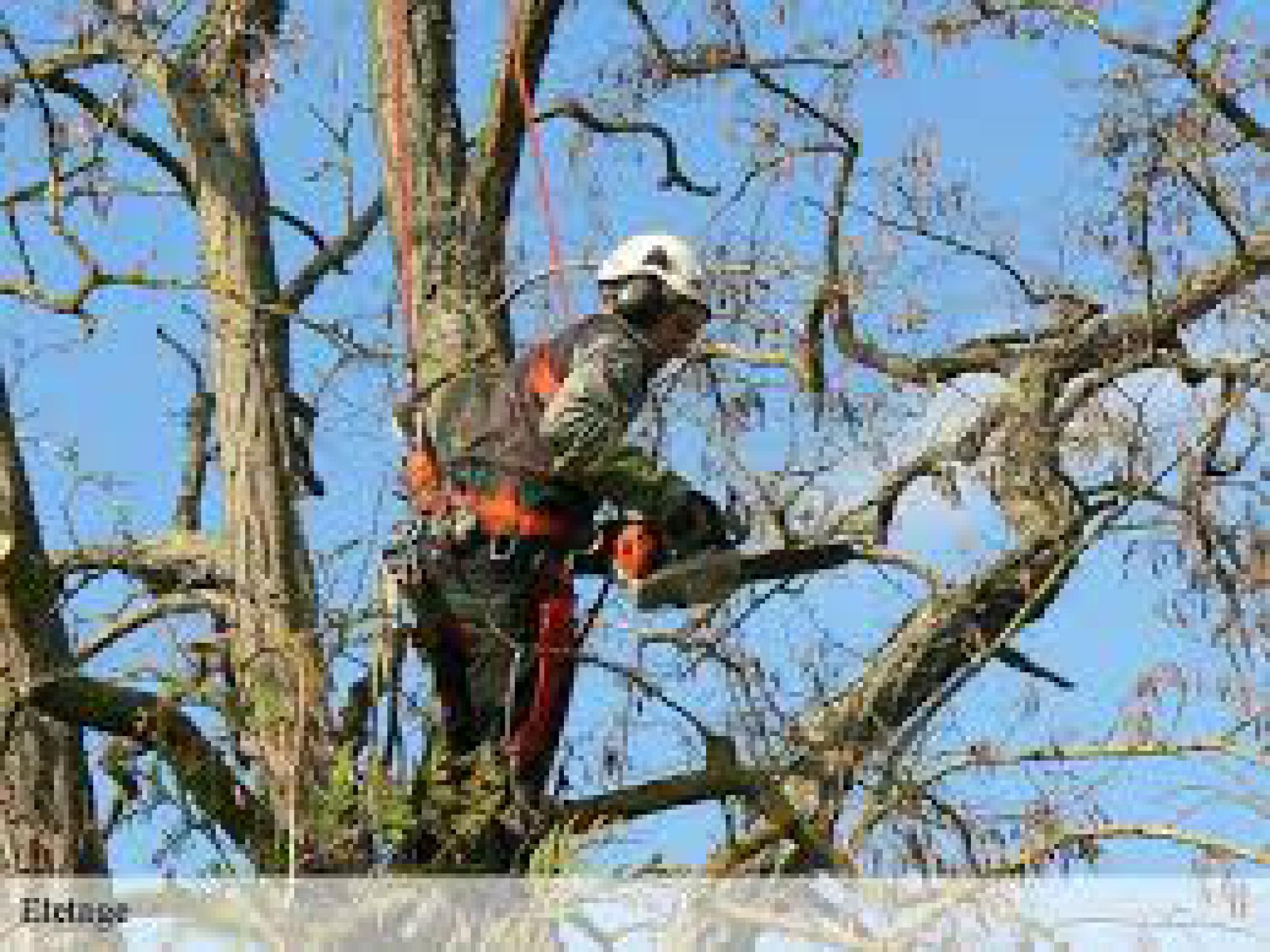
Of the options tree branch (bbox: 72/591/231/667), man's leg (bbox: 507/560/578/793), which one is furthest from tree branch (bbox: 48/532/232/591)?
man's leg (bbox: 507/560/578/793)

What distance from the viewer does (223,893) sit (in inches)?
224

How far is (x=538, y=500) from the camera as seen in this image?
6332 mm

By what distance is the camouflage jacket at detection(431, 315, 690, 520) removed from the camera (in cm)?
611

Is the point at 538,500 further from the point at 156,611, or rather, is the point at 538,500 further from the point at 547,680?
the point at 156,611

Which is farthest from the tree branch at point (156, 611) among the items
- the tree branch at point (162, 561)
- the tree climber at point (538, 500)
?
the tree climber at point (538, 500)

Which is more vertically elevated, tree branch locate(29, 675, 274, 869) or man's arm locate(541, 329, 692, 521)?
man's arm locate(541, 329, 692, 521)

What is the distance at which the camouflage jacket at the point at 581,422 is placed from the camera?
20.0ft

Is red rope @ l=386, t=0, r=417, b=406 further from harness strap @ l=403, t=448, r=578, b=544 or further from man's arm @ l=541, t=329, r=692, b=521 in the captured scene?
man's arm @ l=541, t=329, r=692, b=521

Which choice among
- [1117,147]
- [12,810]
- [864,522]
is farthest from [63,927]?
[1117,147]

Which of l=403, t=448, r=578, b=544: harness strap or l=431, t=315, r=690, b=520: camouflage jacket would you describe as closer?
l=431, t=315, r=690, b=520: camouflage jacket

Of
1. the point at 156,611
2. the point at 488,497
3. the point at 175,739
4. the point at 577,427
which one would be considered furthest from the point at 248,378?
the point at 175,739

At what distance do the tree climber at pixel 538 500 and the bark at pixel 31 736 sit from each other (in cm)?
85

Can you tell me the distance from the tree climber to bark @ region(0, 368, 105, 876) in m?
0.85

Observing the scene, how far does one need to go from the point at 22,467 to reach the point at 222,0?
7.02 ft
